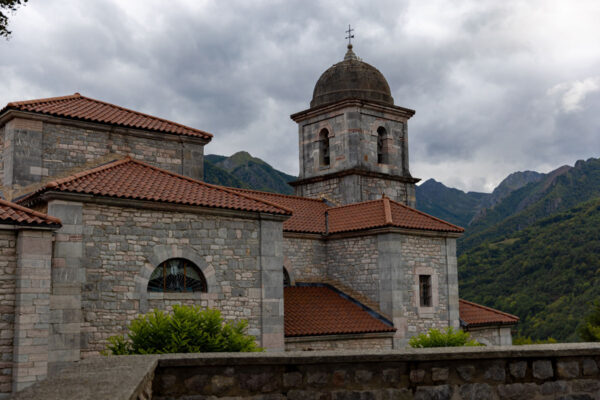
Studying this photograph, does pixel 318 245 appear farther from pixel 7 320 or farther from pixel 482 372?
pixel 482 372

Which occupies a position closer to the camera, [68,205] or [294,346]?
[68,205]

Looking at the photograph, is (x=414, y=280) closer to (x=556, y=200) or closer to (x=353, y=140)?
(x=353, y=140)

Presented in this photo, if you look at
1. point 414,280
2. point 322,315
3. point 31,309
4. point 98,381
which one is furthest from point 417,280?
point 98,381

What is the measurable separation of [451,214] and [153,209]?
104500mm

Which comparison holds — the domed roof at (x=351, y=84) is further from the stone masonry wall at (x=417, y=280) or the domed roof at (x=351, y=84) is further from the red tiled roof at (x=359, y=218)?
the stone masonry wall at (x=417, y=280)

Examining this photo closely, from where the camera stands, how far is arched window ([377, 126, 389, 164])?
26094mm

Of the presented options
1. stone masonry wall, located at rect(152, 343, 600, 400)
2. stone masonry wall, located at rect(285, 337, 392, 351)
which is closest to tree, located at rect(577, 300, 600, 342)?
stone masonry wall, located at rect(285, 337, 392, 351)

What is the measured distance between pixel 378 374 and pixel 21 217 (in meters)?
7.00

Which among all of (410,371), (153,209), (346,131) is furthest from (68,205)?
(346,131)

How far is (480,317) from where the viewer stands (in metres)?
21.1

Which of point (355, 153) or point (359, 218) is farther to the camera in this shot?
point (355, 153)

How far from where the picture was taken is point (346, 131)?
81.8 feet

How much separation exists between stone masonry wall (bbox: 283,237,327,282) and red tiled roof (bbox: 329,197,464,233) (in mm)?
783

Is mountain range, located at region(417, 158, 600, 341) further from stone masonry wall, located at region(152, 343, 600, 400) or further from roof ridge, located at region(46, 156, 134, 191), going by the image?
stone masonry wall, located at region(152, 343, 600, 400)
